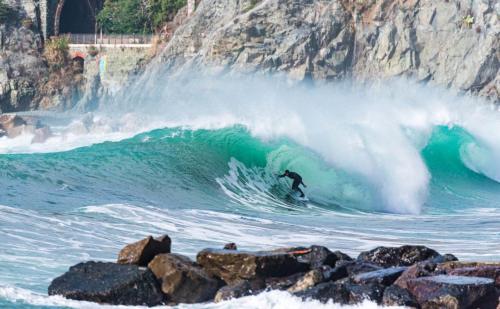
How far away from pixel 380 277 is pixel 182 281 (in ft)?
6.30

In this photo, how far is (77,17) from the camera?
49.9 metres

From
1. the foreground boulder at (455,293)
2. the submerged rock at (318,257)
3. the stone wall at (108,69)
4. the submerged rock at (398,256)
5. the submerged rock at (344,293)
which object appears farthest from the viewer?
the stone wall at (108,69)

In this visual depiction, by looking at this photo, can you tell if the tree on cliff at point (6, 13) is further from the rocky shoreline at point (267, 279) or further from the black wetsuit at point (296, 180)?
the rocky shoreline at point (267, 279)

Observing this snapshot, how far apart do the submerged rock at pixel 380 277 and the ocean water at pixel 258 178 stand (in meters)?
0.53

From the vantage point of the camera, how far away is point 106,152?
23.4 meters

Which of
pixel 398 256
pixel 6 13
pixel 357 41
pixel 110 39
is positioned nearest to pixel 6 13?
pixel 6 13

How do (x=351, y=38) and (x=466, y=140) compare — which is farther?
(x=351, y=38)

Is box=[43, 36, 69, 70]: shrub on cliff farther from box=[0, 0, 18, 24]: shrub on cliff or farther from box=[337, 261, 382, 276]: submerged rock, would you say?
box=[337, 261, 382, 276]: submerged rock

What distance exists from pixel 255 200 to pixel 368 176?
4097 mm

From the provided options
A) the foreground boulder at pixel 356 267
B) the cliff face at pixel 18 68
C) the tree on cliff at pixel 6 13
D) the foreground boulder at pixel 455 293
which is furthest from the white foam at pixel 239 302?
the tree on cliff at pixel 6 13

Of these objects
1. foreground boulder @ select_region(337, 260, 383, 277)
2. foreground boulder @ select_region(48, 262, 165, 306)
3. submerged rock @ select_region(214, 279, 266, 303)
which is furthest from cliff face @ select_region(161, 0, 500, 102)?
foreground boulder @ select_region(48, 262, 165, 306)

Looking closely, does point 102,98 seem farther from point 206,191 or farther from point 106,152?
point 206,191

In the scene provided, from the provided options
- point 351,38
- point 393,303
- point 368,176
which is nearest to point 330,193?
point 368,176

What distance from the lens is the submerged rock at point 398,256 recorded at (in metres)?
10.5
